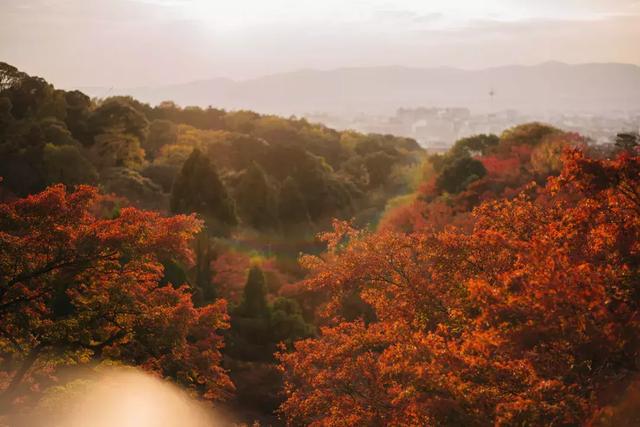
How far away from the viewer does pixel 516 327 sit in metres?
9.52

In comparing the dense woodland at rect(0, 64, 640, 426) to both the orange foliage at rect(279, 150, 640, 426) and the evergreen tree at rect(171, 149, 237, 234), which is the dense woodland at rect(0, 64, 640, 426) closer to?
Result: the orange foliage at rect(279, 150, 640, 426)

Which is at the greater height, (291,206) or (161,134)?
(161,134)

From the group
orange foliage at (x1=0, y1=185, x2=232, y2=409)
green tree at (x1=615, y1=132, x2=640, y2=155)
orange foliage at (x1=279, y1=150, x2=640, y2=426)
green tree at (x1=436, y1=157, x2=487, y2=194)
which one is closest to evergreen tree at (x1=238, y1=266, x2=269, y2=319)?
orange foliage at (x1=0, y1=185, x2=232, y2=409)

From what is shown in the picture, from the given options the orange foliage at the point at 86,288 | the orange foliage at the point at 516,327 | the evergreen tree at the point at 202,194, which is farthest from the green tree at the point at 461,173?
the orange foliage at the point at 86,288

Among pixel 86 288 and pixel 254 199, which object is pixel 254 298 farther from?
pixel 254 199

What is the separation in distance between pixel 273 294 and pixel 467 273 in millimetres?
22540

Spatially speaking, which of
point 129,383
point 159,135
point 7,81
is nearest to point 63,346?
point 129,383

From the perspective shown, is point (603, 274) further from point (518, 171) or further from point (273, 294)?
point (518, 171)

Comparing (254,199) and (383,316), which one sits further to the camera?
(254,199)

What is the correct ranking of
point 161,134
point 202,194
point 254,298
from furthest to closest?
point 161,134 → point 202,194 → point 254,298

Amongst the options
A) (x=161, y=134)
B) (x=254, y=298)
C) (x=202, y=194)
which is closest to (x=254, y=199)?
(x=202, y=194)

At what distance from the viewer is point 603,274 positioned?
10055 mm

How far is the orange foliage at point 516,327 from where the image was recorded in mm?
9289

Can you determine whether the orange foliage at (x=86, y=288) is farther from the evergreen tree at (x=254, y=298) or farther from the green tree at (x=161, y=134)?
the green tree at (x=161, y=134)
